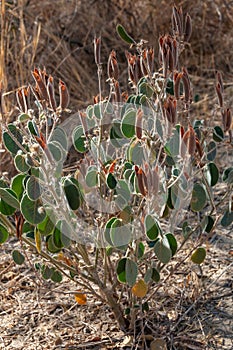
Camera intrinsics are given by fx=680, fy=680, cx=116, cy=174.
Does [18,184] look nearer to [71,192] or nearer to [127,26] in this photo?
[71,192]

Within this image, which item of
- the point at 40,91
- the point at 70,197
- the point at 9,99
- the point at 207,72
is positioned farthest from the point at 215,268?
the point at 207,72

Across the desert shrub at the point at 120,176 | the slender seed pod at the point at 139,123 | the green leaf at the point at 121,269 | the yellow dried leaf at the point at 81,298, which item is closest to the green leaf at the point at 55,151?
the desert shrub at the point at 120,176

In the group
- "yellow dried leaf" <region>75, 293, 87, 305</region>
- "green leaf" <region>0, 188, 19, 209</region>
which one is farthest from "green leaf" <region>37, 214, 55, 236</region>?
"yellow dried leaf" <region>75, 293, 87, 305</region>

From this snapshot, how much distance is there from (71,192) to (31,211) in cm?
11

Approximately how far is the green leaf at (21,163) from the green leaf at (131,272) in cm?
36

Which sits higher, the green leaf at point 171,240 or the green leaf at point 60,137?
the green leaf at point 60,137

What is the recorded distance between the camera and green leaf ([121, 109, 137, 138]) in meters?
1.77

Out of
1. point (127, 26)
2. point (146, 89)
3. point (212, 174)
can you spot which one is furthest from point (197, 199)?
point (127, 26)

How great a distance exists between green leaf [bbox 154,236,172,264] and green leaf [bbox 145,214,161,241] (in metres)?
0.03

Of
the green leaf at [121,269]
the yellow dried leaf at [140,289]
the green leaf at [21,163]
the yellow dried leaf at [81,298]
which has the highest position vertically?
the green leaf at [21,163]

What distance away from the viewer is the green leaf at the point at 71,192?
67.0 inches

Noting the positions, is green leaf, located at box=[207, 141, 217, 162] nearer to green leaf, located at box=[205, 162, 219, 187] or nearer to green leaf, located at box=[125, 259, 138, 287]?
green leaf, located at box=[205, 162, 219, 187]

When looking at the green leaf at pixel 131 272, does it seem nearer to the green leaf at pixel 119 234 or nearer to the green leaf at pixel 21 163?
the green leaf at pixel 119 234

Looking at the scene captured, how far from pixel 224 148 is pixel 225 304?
1.18 meters
